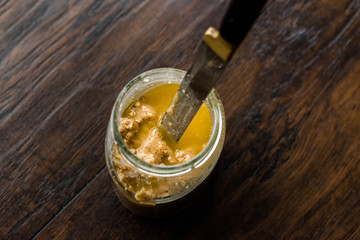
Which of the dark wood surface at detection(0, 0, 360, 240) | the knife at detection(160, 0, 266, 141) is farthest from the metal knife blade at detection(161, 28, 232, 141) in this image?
the dark wood surface at detection(0, 0, 360, 240)

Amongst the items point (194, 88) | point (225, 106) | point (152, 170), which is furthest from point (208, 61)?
point (225, 106)

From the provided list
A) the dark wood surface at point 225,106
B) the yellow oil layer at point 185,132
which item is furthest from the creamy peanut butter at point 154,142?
the dark wood surface at point 225,106

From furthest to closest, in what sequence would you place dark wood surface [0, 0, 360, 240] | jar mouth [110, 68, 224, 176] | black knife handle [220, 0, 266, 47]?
1. dark wood surface [0, 0, 360, 240]
2. jar mouth [110, 68, 224, 176]
3. black knife handle [220, 0, 266, 47]

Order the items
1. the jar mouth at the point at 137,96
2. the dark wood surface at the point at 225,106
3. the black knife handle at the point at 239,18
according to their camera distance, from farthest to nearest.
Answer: the dark wood surface at the point at 225,106 < the jar mouth at the point at 137,96 < the black knife handle at the point at 239,18

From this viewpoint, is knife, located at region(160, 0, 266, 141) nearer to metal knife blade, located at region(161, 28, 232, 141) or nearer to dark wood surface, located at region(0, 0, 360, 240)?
metal knife blade, located at region(161, 28, 232, 141)

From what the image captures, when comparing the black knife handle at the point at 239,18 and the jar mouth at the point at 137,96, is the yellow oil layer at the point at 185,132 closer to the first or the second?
the jar mouth at the point at 137,96

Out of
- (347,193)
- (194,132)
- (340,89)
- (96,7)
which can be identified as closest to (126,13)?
(96,7)

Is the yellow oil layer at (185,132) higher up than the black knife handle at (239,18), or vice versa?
the black knife handle at (239,18)
